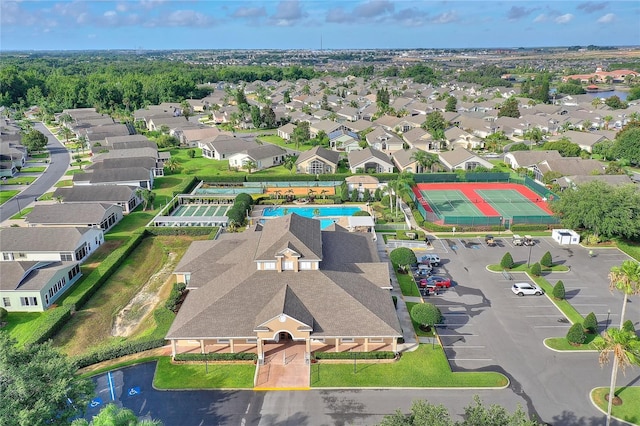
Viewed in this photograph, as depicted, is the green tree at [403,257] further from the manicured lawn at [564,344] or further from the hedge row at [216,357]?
the hedge row at [216,357]

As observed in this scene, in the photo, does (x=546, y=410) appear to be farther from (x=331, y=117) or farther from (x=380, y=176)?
(x=331, y=117)

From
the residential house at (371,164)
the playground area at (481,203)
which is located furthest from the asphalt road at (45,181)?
the playground area at (481,203)

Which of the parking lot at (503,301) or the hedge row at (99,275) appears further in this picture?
the hedge row at (99,275)

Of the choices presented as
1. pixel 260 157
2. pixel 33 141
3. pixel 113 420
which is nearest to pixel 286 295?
pixel 113 420

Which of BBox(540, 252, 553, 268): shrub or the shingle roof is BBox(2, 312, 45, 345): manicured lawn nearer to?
the shingle roof

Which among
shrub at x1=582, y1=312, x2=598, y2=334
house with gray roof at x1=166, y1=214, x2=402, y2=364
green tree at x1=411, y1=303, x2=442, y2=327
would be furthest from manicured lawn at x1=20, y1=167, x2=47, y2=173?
shrub at x1=582, y1=312, x2=598, y2=334

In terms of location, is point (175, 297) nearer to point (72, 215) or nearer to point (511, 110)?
point (72, 215)

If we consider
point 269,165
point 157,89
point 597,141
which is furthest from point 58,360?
point 157,89
